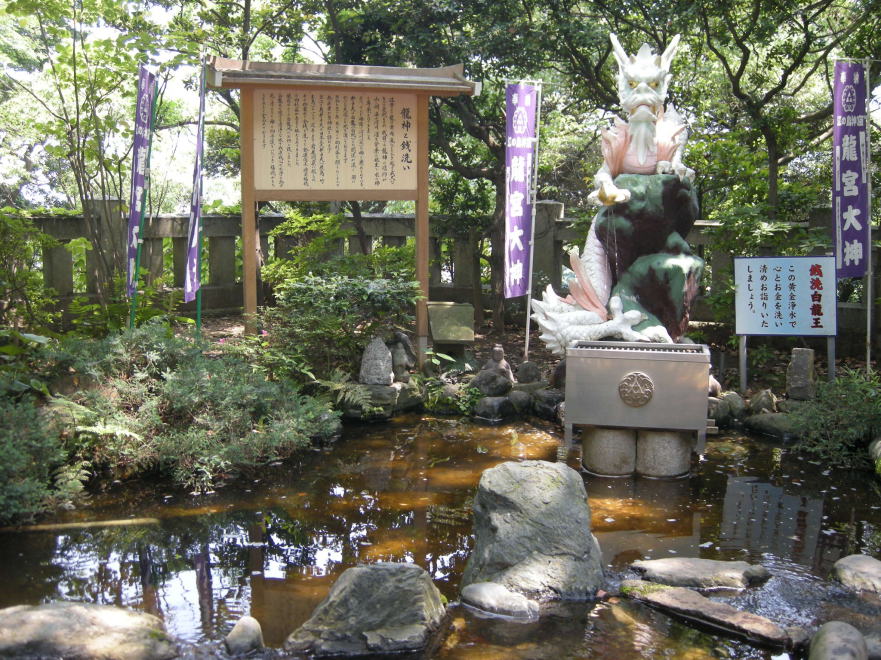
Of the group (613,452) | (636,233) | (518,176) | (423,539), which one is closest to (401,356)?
(518,176)

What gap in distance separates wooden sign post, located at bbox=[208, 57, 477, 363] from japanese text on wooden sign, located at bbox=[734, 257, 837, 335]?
349 centimetres

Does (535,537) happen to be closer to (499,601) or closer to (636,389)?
(499,601)

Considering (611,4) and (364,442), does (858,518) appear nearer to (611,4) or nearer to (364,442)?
(364,442)

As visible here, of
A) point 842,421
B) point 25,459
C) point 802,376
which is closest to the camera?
point 25,459

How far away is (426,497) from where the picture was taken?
6.40 metres

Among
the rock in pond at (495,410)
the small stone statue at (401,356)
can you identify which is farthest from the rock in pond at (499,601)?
the small stone statue at (401,356)

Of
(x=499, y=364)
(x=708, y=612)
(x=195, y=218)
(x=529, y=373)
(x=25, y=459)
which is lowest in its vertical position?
(x=708, y=612)

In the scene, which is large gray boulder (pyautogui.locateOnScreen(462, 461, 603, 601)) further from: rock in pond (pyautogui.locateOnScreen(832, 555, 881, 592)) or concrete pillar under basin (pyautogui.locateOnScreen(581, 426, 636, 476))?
concrete pillar under basin (pyautogui.locateOnScreen(581, 426, 636, 476))

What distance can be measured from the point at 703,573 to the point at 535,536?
39.4 inches

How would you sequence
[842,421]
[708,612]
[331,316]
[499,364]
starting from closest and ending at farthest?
[708,612] < [842,421] < [331,316] < [499,364]

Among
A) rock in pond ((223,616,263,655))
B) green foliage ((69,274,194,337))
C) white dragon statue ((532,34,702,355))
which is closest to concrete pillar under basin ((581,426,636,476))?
white dragon statue ((532,34,702,355))

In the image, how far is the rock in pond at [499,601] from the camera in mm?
4418

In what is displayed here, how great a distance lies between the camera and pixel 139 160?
8.32 metres

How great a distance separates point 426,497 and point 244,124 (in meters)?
5.08
